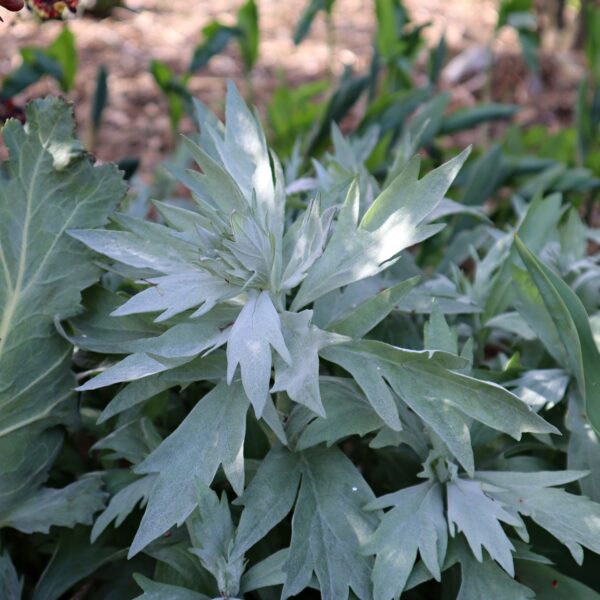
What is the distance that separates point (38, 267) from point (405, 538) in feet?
Answer: 1.91

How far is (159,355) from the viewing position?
96cm

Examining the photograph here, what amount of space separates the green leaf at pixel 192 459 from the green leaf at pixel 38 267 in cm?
23

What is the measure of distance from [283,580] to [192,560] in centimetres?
14

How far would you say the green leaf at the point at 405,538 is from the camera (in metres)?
0.95

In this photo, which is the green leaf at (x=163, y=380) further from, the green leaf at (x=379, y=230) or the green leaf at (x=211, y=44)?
the green leaf at (x=211, y=44)

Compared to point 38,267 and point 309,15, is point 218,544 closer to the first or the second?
point 38,267

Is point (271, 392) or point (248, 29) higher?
point (271, 392)

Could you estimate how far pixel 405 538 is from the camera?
97 centimetres

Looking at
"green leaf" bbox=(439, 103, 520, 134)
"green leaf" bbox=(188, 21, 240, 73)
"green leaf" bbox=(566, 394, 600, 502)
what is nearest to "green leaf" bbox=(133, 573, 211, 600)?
"green leaf" bbox=(566, 394, 600, 502)

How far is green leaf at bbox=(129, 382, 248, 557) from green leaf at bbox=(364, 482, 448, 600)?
17 centimetres

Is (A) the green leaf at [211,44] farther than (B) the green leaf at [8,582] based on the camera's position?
Yes

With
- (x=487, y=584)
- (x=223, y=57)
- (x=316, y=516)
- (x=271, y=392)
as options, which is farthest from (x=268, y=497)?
(x=223, y=57)

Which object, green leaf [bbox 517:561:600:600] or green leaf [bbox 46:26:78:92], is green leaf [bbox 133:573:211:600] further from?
green leaf [bbox 46:26:78:92]

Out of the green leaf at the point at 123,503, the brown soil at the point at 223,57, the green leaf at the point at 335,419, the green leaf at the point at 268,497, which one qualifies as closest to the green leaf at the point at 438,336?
the green leaf at the point at 335,419
